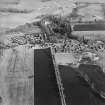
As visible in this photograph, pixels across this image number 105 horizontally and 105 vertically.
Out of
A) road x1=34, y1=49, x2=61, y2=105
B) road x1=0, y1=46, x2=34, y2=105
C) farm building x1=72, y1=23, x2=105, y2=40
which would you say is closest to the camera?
road x1=34, y1=49, x2=61, y2=105

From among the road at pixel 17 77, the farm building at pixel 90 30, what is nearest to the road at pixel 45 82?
the road at pixel 17 77

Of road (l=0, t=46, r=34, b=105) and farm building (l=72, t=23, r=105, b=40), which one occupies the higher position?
farm building (l=72, t=23, r=105, b=40)

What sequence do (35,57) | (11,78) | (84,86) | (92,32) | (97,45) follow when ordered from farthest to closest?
(92,32)
(97,45)
(35,57)
(11,78)
(84,86)

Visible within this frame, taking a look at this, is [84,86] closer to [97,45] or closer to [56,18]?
[97,45]

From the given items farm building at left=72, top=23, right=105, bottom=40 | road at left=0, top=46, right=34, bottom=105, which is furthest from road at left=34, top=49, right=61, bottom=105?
farm building at left=72, top=23, right=105, bottom=40

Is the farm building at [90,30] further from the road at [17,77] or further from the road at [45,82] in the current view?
the road at [17,77]

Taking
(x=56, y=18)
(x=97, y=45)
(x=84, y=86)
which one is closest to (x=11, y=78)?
(x=84, y=86)

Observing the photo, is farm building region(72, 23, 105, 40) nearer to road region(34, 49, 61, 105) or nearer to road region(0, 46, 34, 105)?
road region(34, 49, 61, 105)
